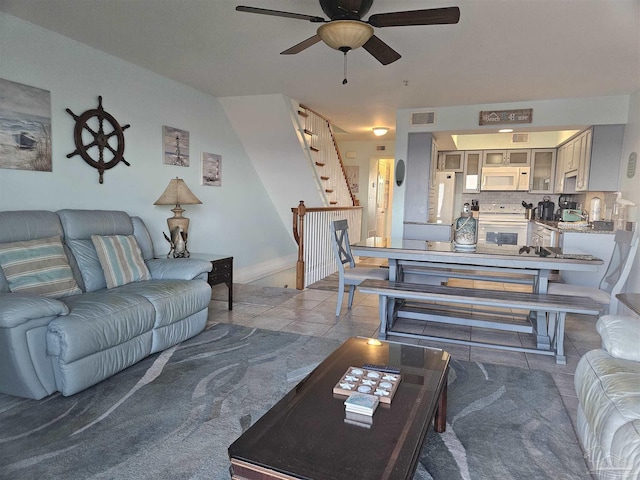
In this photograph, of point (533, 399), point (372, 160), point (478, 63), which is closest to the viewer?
point (533, 399)

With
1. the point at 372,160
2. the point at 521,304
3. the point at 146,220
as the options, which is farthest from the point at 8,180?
the point at 372,160

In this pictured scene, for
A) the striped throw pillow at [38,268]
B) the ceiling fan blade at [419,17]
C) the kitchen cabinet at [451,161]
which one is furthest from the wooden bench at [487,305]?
the kitchen cabinet at [451,161]

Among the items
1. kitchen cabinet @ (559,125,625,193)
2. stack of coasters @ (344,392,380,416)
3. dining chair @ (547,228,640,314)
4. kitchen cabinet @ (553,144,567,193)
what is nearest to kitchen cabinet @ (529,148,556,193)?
kitchen cabinet @ (553,144,567,193)

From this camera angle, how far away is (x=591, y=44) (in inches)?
127

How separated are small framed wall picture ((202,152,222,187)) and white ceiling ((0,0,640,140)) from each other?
2.80 ft

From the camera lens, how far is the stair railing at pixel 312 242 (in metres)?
5.09

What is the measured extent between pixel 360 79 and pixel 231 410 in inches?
142

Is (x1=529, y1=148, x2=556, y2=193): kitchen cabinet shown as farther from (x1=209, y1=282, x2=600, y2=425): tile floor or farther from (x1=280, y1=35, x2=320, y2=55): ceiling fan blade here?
(x1=280, y1=35, x2=320, y2=55): ceiling fan blade

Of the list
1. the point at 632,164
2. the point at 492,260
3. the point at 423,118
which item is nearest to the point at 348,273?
the point at 492,260

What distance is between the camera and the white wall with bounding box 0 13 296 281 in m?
3.20

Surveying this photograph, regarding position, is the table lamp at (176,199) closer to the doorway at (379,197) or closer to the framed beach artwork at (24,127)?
the framed beach artwork at (24,127)

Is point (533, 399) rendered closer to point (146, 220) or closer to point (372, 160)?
point (146, 220)

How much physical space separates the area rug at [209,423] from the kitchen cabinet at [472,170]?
5.38 meters

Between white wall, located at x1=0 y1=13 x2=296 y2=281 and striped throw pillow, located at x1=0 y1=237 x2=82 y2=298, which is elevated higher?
white wall, located at x1=0 y1=13 x2=296 y2=281
